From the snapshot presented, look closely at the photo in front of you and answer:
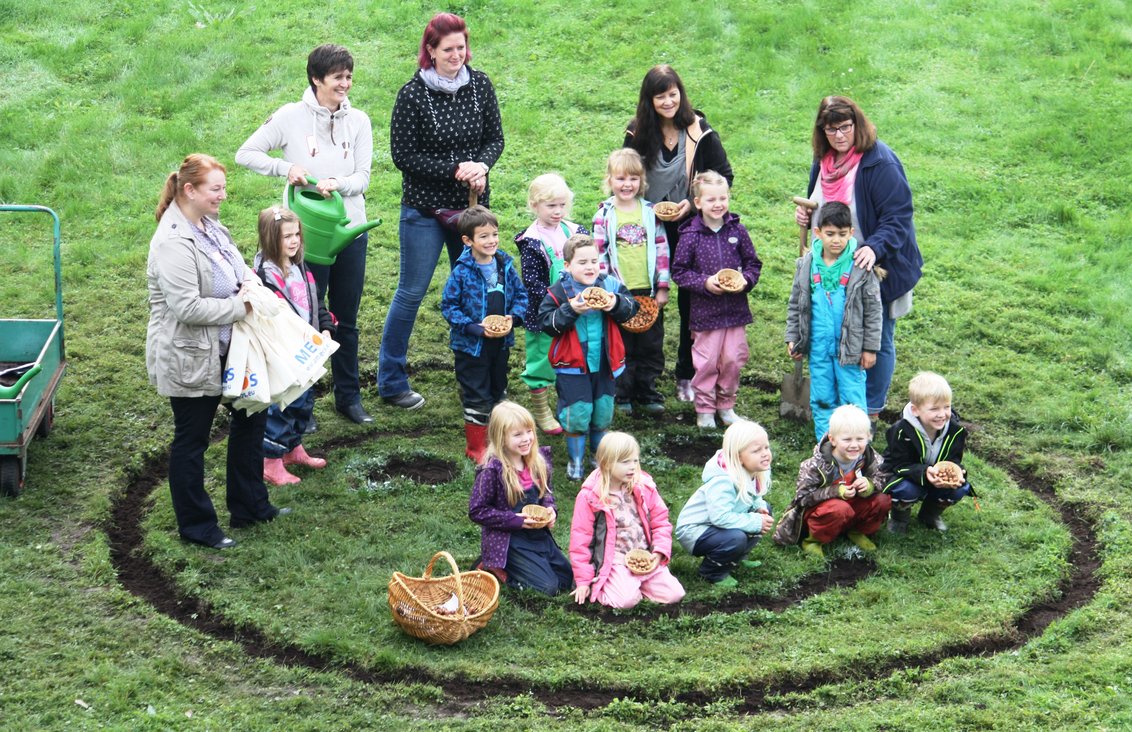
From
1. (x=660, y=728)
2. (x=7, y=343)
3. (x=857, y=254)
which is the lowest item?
(x=660, y=728)

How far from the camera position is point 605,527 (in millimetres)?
7348

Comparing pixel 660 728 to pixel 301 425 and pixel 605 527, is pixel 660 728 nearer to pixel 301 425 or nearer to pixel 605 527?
pixel 605 527

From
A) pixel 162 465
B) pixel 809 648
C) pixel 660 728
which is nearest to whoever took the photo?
pixel 660 728

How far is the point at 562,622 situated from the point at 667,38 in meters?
9.92

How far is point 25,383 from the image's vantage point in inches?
308

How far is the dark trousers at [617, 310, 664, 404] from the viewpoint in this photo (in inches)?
382

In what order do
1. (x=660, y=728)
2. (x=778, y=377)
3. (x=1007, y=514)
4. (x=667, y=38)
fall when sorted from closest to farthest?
(x=660, y=728)
(x=1007, y=514)
(x=778, y=377)
(x=667, y=38)

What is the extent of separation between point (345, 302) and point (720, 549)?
332 cm

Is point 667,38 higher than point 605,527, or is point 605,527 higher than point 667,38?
point 667,38

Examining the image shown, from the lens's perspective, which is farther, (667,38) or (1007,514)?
(667,38)

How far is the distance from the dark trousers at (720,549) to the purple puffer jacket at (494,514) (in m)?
0.90

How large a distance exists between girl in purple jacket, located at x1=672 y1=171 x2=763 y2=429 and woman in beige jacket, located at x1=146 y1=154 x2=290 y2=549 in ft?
10.4

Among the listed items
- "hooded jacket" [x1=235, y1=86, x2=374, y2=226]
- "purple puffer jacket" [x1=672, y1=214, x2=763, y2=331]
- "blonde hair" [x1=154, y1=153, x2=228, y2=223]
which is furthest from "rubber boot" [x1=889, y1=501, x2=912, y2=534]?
"blonde hair" [x1=154, y1=153, x2=228, y2=223]

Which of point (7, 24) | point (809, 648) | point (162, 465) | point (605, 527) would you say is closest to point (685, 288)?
point (605, 527)
